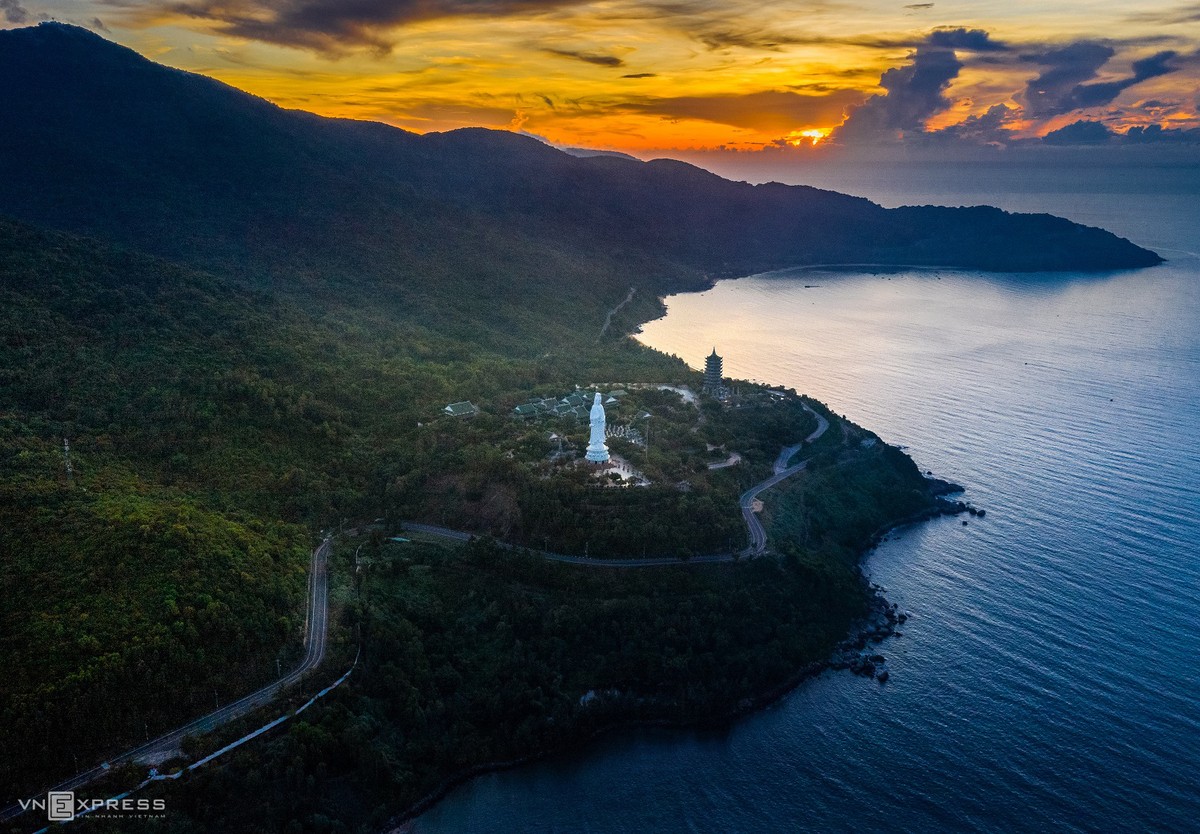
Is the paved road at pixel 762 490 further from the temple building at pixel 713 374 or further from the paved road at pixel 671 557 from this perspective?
the temple building at pixel 713 374

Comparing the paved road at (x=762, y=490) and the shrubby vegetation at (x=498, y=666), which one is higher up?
the paved road at (x=762, y=490)

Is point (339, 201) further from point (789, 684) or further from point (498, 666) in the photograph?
point (789, 684)

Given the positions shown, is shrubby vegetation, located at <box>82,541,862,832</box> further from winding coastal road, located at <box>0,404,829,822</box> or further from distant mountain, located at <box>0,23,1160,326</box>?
distant mountain, located at <box>0,23,1160,326</box>

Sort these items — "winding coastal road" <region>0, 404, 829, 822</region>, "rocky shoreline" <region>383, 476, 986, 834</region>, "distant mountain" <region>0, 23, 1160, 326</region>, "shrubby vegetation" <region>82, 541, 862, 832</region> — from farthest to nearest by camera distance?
"distant mountain" <region>0, 23, 1160, 326</region> < "rocky shoreline" <region>383, 476, 986, 834</region> < "shrubby vegetation" <region>82, 541, 862, 832</region> < "winding coastal road" <region>0, 404, 829, 822</region>

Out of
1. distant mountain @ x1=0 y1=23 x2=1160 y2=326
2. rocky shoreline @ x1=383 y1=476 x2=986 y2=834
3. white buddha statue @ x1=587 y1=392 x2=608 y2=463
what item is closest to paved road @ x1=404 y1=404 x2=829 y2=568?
rocky shoreline @ x1=383 y1=476 x2=986 y2=834

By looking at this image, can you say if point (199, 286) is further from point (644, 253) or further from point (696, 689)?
point (644, 253)

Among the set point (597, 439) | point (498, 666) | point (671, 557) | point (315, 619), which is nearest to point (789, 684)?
point (671, 557)

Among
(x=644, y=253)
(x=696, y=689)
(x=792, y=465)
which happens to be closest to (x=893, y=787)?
(x=696, y=689)

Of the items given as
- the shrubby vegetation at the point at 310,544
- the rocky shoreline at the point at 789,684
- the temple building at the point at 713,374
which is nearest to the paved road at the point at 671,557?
the shrubby vegetation at the point at 310,544
